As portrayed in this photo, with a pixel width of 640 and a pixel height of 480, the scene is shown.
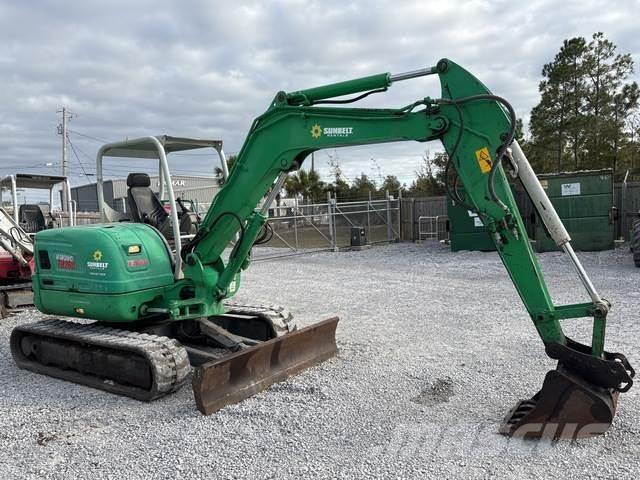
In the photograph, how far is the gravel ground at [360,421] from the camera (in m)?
3.67

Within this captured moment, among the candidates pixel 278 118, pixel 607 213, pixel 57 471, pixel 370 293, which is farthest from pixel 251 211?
pixel 607 213

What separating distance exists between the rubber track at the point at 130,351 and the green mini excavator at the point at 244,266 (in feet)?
0.04

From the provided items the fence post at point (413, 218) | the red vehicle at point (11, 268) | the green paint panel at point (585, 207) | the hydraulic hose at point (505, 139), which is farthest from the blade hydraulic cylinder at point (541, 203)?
the fence post at point (413, 218)

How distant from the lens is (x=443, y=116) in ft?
14.2

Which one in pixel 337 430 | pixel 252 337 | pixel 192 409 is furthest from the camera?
pixel 252 337

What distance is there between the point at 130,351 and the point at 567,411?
381 cm

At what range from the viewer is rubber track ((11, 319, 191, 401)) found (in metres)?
4.95

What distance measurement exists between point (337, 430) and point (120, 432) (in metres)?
1.76

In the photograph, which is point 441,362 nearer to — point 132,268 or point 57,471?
point 132,268

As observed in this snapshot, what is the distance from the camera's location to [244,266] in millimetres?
5730

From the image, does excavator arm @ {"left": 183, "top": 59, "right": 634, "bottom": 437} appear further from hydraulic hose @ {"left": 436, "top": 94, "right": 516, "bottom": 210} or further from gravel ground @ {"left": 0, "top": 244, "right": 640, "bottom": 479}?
Answer: gravel ground @ {"left": 0, "top": 244, "right": 640, "bottom": 479}

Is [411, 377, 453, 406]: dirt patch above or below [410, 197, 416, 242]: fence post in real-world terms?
below

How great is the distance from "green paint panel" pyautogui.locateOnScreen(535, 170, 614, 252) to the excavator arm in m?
11.8

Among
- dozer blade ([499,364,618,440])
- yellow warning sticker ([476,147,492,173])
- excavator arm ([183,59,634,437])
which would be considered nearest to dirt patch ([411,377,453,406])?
excavator arm ([183,59,634,437])
